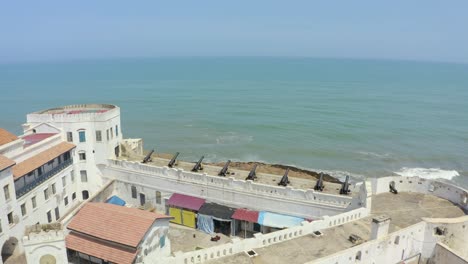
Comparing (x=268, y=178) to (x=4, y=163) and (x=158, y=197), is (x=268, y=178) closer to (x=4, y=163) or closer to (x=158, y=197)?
(x=158, y=197)

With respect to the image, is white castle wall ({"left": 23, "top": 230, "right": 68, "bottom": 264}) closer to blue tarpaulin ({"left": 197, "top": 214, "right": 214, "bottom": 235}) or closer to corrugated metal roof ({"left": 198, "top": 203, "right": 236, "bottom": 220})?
blue tarpaulin ({"left": 197, "top": 214, "right": 214, "bottom": 235})

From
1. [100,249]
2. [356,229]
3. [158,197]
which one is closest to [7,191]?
[100,249]

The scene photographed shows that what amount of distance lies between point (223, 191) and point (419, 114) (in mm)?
82454

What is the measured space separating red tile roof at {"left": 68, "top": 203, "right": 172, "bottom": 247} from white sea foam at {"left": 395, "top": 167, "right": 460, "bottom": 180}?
4802cm

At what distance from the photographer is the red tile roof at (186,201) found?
115ft

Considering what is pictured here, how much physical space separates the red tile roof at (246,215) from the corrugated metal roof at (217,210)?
1.91 ft

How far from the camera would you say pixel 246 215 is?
3322 cm

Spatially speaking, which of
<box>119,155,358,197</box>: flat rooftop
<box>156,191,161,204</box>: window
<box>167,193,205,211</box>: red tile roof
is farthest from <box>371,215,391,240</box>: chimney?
<box>156,191,161,204</box>: window

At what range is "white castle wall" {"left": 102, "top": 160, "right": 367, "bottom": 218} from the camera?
30.9 meters

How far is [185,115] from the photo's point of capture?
9762 centimetres

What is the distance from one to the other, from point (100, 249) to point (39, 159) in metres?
12.7

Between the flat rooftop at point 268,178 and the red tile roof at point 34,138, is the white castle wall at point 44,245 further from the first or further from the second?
the flat rooftop at point 268,178

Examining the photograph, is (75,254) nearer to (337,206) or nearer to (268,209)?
(268,209)

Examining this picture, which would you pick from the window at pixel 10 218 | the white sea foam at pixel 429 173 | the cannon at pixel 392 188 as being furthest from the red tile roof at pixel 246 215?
the white sea foam at pixel 429 173
